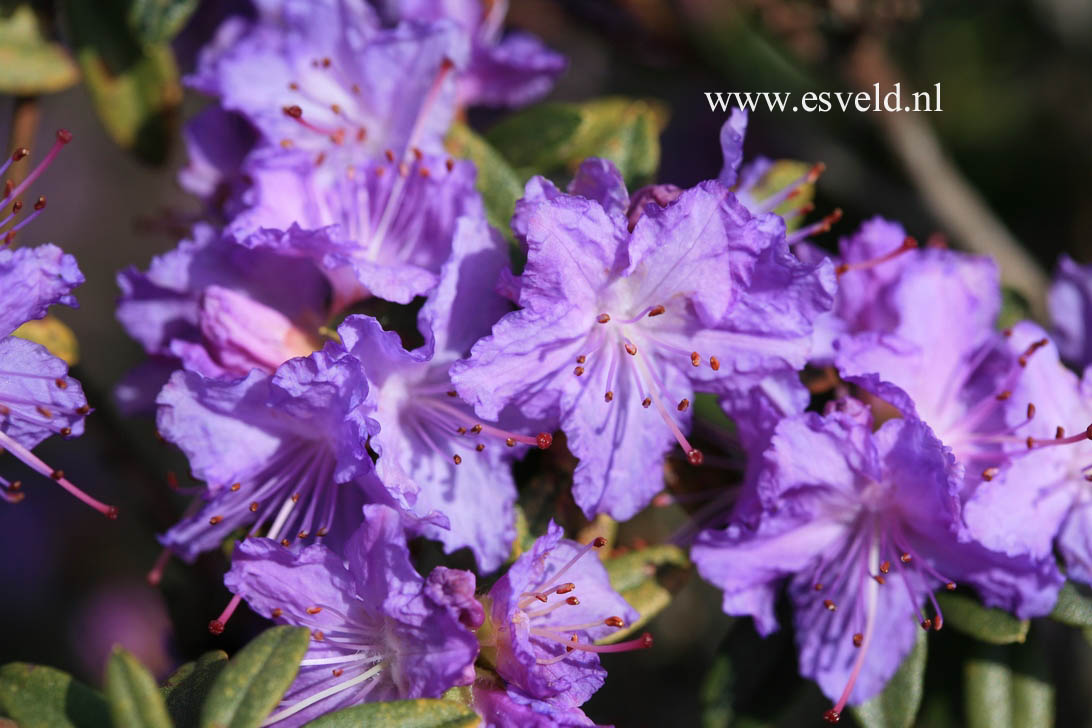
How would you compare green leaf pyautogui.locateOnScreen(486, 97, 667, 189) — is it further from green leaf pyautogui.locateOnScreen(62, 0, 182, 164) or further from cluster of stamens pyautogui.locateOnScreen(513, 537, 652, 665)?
cluster of stamens pyautogui.locateOnScreen(513, 537, 652, 665)

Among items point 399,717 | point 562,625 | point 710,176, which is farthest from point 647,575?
point 710,176

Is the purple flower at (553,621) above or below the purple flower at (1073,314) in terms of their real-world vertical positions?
below

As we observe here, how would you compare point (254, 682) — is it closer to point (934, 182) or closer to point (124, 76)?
point (124, 76)

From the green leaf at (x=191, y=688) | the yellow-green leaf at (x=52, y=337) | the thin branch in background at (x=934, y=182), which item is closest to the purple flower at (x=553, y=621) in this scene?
the green leaf at (x=191, y=688)

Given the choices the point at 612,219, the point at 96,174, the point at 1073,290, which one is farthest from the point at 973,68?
the point at 96,174

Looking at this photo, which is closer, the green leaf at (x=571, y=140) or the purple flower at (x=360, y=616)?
the purple flower at (x=360, y=616)

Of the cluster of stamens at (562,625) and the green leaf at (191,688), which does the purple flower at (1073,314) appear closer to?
the cluster of stamens at (562,625)

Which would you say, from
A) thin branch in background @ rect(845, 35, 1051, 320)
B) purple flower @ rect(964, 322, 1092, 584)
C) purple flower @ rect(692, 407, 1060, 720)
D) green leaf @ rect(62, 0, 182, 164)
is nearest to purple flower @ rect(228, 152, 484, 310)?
green leaf @ rect(62, 0, 182, 164)

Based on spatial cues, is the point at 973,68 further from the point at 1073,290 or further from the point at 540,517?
the point at 540,517
